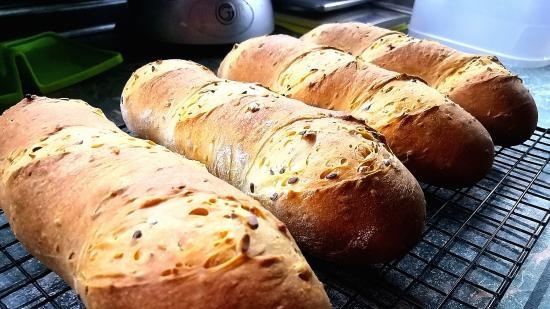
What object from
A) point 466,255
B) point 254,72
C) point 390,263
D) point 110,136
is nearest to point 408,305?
point 390,263

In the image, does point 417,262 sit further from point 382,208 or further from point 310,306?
point 310,306

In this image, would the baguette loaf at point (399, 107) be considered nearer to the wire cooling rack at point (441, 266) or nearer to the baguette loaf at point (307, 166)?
the wire cooling rack at point (441, 266)

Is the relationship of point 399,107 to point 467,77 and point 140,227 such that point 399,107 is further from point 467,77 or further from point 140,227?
point 140,227

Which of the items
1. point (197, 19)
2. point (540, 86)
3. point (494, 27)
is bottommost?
point (540, 86)

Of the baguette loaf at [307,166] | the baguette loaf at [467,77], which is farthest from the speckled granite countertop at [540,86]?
the baguette loaf at [307,166]

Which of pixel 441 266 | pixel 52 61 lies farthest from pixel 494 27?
pixel 52 61

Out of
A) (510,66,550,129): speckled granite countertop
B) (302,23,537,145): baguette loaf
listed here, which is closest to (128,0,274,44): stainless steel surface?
(302,23,537,145): baguette loaf
